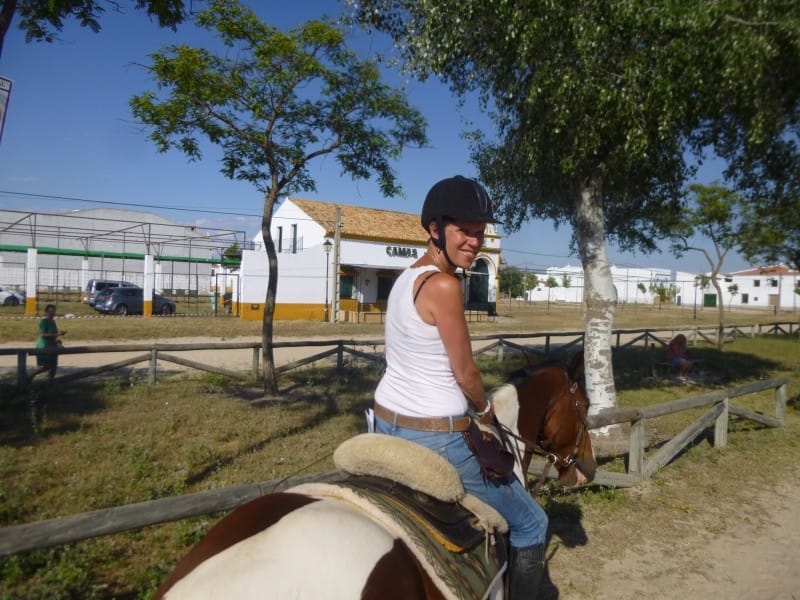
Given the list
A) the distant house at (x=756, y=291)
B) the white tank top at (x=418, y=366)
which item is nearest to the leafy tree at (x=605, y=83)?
the white tank top at (x=418, y=366)

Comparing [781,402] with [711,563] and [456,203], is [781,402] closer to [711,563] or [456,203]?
[711,563]

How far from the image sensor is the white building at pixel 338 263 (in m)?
27.6

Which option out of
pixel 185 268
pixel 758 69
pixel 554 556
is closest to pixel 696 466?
pixel 554 556

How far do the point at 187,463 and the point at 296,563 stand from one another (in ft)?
15.6

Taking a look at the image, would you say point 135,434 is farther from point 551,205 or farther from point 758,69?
point 758,69

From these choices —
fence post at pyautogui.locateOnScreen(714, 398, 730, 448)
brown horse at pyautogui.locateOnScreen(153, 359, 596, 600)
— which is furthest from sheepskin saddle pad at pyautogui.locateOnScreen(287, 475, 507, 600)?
fence post at pyautogui.locateOnScreen(714, 398, 730, 448)

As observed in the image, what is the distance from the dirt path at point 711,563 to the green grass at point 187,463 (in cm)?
18

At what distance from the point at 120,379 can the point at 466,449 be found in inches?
381

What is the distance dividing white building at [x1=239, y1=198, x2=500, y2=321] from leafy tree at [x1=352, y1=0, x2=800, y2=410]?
57.3 feet

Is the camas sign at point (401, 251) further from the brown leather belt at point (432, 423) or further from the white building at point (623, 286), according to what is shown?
the white building at point (623, 286)

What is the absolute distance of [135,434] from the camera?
6719mm

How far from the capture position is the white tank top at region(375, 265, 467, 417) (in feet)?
7.28

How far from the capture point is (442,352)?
7.29ft

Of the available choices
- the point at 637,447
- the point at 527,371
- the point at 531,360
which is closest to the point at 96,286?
the point at 637,447
